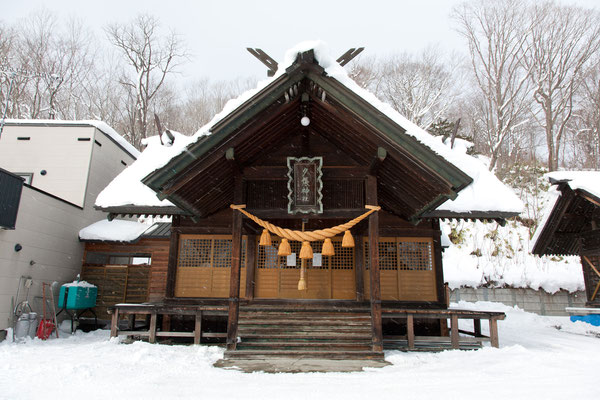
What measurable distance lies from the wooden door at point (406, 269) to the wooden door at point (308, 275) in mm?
541

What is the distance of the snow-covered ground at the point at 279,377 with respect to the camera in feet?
15.1

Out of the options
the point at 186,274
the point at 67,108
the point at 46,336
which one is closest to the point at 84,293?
the point at 46,336

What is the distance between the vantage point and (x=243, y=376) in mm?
5430

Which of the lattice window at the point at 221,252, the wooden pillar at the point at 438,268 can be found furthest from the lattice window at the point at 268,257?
the wooden pillar at the point at 438,268

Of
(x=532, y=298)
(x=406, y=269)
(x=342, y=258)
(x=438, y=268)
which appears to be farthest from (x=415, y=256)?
(x=532, y=298)

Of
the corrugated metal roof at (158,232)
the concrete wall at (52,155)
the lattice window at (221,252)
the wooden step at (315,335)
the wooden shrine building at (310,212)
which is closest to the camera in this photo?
the wooden shrine building at (310,212)

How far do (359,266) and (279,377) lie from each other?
14.6 feet

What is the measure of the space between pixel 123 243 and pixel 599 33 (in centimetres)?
2891

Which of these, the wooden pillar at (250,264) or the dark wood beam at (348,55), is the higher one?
the dark wood beam at (348,55)

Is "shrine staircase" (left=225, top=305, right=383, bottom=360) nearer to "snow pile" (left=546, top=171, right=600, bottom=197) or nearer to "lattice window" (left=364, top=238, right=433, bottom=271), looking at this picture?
"lattice window" (left=364, top=238, right=433, bottom=271)

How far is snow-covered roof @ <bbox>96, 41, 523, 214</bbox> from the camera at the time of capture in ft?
20.5

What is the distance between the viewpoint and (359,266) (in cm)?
938

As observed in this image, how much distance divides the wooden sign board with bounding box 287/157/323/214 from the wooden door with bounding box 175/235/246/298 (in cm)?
311

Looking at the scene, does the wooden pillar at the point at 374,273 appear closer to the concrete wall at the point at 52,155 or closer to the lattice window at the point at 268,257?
the lattice window at the point at 268,257
